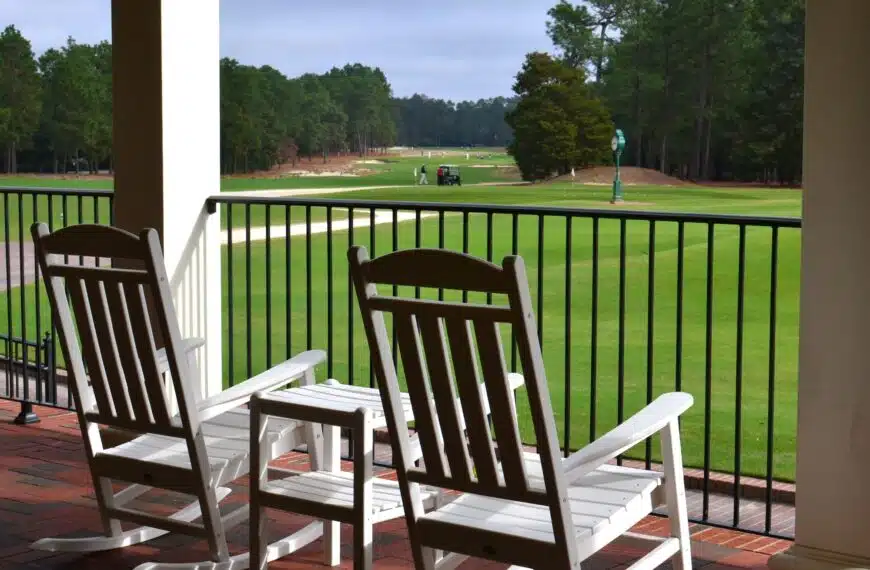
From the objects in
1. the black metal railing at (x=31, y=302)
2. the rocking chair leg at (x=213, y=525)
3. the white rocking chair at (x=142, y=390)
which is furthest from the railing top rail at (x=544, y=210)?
the rocking chair leg at (x=213, y=525)

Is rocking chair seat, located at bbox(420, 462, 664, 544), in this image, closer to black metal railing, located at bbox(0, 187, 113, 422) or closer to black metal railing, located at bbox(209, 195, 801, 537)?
black metal railing, located at bbox(209, 195, 801, 537)

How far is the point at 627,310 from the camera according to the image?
35.8m

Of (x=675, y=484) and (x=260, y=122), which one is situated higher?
(x=260, y=122)

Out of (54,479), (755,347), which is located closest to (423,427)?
(54,479)

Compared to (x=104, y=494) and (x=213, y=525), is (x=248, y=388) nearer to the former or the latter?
(x=213, y=525)

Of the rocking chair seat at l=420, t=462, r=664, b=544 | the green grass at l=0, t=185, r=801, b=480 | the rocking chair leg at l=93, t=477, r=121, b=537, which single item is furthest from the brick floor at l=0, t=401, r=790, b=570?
the green grass at l=0, t=185, r=801, b=480

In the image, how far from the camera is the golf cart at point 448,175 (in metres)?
29.0

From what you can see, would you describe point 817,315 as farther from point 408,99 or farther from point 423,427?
point 408,99

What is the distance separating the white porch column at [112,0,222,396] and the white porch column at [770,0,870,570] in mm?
2445

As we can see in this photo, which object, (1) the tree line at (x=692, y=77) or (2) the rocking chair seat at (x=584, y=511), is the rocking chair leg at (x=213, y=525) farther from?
(1) the tree line at (x=692, y=77)

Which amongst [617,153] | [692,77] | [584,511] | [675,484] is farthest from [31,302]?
[584,511]

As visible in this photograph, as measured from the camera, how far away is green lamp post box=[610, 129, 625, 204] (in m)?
30.0

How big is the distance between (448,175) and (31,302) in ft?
35.9

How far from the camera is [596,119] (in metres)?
29.0
